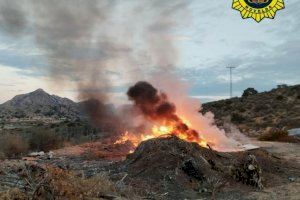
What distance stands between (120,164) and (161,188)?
4.30 meters

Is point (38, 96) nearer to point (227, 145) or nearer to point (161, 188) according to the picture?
point (227, 145)

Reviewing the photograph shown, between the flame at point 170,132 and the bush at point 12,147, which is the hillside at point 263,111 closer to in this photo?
the flame at point 170,132

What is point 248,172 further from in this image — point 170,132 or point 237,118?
point 237,118

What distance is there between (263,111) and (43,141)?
34.3 meters

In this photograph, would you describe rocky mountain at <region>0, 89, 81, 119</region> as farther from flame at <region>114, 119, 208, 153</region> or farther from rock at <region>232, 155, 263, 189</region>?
rock at <region>232, 155, 263, 189</region>

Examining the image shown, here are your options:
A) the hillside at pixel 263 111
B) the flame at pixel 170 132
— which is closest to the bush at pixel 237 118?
the hillside at pixel 263 111

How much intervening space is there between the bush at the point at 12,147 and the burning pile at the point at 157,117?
5.50m

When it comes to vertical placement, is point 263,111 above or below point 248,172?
above

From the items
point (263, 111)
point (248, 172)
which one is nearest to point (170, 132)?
point (248, 172)

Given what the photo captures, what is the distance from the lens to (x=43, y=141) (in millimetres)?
30969

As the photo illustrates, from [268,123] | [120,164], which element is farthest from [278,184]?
[268,123]

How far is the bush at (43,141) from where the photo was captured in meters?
30.3

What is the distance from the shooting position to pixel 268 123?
49.3m

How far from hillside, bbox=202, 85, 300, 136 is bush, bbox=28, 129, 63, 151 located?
1970 centimetres
